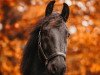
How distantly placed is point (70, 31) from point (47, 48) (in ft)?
17.0

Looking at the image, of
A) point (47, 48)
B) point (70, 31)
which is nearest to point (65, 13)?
point (47, 48)

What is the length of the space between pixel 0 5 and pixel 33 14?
127cm

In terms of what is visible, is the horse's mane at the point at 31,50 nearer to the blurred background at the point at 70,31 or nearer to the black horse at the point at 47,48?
the black horse at the point at 47,48

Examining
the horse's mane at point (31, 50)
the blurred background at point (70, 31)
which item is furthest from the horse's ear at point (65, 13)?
the blurred background at point (70, 31)

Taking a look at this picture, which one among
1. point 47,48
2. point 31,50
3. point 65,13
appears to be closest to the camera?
point 47,48

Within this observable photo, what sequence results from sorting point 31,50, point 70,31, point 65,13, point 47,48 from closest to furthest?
point 47,48 < point 31,50 < point 65,13 < point 70,31

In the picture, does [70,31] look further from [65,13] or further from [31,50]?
[31,50]

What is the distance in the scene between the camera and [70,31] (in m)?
10.4

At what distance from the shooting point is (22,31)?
11.4 meters

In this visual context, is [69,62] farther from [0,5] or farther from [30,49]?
[30,49]

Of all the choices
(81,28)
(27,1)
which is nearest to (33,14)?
(27,1)

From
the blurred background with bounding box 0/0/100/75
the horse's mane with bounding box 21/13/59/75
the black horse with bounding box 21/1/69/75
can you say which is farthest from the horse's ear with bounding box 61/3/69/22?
the blurred background with bounding box 0/0/100/75

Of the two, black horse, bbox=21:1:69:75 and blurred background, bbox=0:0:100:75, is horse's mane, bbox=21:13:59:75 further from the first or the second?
blurred background, bbox=0:0:100:75

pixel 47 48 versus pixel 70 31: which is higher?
pixel 47 48
